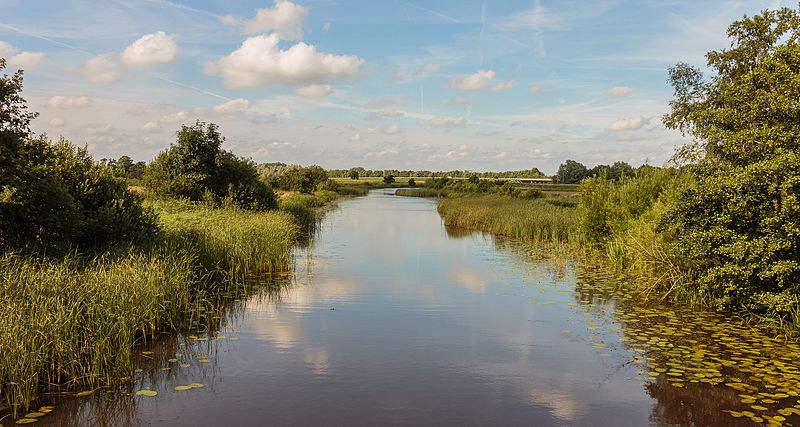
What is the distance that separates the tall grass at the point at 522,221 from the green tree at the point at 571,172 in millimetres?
112155

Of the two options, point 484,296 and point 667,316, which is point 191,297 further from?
point 667,316

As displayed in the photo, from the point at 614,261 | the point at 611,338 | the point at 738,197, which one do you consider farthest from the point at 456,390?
the point at 614,261

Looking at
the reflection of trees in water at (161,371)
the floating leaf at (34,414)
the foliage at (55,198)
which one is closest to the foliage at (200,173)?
the foliage at (55,198)

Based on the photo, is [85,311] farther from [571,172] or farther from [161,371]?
[571,172]

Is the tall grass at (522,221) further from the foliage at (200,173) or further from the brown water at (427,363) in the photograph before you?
the foliage at (200,173)

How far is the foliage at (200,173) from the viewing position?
26.4 m

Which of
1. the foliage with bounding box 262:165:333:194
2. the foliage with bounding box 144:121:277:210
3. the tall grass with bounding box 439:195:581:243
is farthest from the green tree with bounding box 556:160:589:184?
the foliage with bounding box 144:121:277:210

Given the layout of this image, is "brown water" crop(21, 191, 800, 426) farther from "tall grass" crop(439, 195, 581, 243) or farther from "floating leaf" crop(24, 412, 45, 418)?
"tall grass" crop(439, 195, 581, 243)

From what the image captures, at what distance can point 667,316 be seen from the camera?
523 inches

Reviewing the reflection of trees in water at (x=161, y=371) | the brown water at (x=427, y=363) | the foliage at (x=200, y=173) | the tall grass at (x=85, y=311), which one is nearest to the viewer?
the reflection of trees in water at (x=161, y=371)

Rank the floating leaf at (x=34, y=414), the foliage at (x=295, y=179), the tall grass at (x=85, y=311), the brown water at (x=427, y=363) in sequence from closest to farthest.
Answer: the floating leaf at (x=34, y=414)
the tall grass at (x=85, y=311)
the brown water at (x=427, y=363)
the foliage at (x=295, y=179)

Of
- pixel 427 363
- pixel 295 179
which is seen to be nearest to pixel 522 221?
pixel 427 363

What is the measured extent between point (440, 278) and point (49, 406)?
43.7 feet

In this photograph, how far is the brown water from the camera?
306 inches
